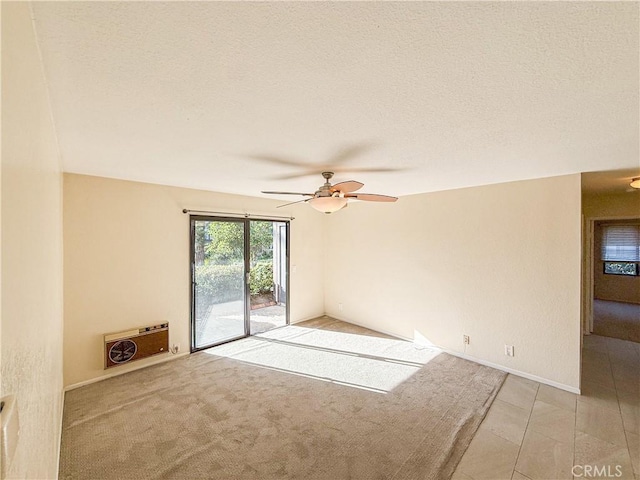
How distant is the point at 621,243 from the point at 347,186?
8332 mm

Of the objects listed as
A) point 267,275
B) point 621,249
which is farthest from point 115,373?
point 621,249

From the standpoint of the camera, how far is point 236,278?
14.2ft

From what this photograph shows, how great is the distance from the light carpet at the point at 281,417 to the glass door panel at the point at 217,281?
420 millimetres

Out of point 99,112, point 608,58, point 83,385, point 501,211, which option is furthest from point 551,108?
point 83,385

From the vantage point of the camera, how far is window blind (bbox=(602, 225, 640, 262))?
6.35 meters

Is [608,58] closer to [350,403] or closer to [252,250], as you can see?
[350,403]

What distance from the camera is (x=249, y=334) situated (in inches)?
176

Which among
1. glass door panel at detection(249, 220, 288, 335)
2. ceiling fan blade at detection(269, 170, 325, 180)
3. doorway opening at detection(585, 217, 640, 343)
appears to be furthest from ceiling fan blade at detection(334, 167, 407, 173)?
doorway opening at detection(585, 217, 640, 343)

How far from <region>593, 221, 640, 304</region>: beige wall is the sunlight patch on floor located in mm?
6248

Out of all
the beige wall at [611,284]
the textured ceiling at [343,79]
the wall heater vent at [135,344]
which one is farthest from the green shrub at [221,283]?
the beige wall at [611,284]

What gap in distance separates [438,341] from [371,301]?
4.12ft

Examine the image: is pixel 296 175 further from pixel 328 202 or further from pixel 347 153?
pixel 347 153

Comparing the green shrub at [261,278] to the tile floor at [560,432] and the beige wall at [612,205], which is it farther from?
the beige wall at [612,205]

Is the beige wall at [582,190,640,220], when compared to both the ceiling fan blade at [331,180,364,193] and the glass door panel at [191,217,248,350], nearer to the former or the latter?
the ceiling fan blade at [331,180,364,193]
